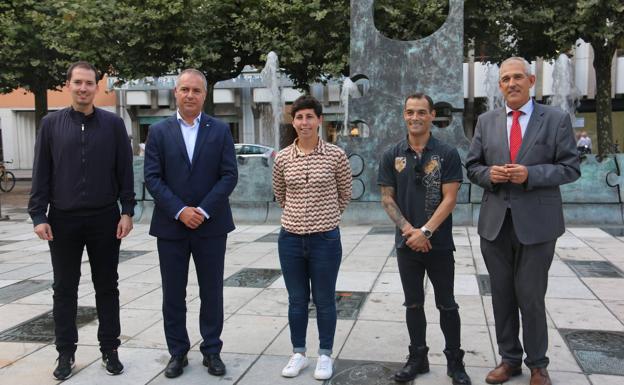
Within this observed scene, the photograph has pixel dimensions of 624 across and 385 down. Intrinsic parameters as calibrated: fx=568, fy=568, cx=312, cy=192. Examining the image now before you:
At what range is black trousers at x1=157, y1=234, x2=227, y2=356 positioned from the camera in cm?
366

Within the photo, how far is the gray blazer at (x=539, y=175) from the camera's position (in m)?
3.23

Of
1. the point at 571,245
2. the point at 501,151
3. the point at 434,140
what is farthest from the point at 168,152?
the point at 571,245

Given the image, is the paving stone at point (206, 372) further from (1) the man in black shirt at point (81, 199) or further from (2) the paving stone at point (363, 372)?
(2) the paving stone at point (363, 372)

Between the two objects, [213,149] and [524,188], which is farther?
[213,149]

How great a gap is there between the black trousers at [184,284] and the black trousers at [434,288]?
3.97ft

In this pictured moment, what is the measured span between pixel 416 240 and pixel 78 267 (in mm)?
2194

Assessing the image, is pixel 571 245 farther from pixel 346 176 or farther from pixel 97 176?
pixel 97 176

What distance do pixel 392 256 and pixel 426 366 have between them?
3.89 meters

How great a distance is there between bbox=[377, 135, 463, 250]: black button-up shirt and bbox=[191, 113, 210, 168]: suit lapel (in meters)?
1.25

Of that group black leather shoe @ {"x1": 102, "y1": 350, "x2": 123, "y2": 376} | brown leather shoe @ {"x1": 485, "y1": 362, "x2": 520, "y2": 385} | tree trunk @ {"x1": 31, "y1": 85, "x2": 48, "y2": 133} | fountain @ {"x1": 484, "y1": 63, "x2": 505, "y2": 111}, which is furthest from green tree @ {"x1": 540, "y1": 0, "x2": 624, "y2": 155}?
tree trunk @ {"x1": 31, "y1": 85, "x2": 48, "y2": 133}

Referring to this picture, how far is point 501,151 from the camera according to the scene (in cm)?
338

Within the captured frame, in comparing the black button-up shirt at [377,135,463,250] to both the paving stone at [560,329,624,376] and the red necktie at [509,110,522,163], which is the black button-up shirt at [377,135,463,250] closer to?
the red necktie at [509,110,522,163]

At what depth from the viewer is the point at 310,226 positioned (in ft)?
11.6

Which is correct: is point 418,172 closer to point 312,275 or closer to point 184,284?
point 312,275
